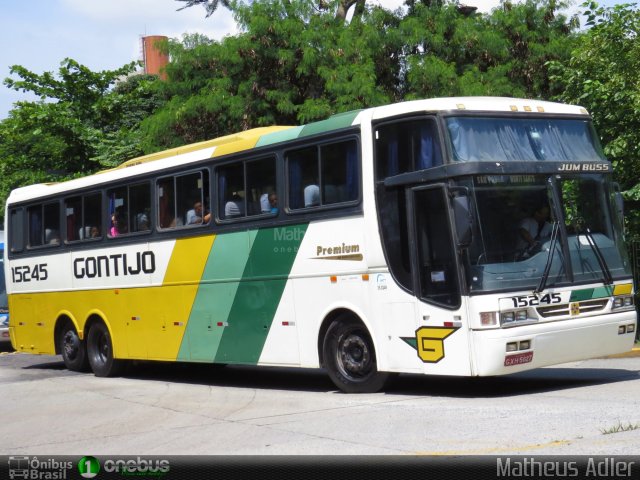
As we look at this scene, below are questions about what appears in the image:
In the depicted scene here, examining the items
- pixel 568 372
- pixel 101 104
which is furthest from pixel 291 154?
pixel 101 104

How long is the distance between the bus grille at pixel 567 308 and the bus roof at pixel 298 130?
236 centimetres

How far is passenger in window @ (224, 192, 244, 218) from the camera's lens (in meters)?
14.8

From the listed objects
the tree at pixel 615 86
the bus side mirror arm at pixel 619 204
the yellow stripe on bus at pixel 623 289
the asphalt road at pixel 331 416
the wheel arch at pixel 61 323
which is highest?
the tree at pixel 615 86

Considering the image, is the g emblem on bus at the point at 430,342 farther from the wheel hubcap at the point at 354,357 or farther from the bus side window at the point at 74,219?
the bus side window at the point at 74,219

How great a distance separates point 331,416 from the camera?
1105cm

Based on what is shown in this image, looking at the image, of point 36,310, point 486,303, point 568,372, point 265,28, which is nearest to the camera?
point 486,303

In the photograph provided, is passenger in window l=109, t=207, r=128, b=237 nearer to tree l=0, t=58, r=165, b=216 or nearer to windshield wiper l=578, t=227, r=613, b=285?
windshield wiper l=578, t=227, r=613, b=285

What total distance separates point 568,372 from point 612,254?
8.94 feet

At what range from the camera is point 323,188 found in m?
13.3

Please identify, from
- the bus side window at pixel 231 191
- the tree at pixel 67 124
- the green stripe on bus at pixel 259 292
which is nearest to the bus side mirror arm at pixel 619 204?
the green stripe on bus at pixel 259 292

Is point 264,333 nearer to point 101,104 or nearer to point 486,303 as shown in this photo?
point 486,303

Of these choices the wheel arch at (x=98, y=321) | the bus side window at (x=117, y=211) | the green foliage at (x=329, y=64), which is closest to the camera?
the bus side window at (x=117, y=211)

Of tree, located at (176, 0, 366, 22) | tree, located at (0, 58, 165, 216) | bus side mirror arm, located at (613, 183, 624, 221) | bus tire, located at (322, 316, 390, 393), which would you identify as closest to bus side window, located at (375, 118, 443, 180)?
bus tire, located at (322, 316, 390, 393)

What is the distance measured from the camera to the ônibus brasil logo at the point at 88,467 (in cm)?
805
